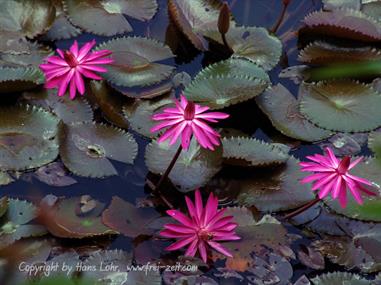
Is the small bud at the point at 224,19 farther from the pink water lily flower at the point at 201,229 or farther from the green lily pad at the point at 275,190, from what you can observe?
the pink water lily flower at the point at 201,229

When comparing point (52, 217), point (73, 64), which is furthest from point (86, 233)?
point (73, 64)

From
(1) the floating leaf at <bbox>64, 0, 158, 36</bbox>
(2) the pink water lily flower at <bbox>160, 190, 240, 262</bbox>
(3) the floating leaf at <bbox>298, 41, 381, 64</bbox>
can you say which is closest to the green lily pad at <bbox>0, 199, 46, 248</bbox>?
(2) the pink water lily flower at <bbox>160, 190, 240, 262</bbox>

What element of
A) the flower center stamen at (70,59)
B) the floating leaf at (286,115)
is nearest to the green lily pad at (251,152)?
the floating leaf at (286,115)

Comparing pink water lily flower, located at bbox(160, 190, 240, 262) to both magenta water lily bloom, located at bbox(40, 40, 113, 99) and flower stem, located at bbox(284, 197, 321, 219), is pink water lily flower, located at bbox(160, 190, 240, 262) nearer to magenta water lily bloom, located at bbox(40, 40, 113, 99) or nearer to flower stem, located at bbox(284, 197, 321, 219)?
flower stem, located at bbox(284, 197, 321, 219)

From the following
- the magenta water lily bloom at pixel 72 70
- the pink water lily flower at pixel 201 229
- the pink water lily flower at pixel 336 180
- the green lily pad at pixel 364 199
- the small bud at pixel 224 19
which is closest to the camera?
the pink water lily flower at pixel 336 180

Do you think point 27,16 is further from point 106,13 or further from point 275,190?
point 275,190

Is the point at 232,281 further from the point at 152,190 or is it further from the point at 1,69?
the point at 1,69
